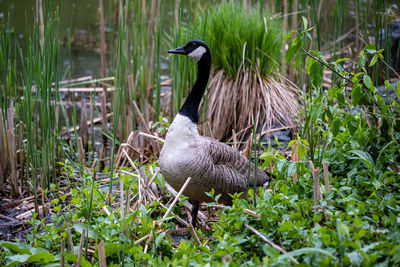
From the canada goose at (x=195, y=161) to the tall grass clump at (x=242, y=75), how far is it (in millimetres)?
1270

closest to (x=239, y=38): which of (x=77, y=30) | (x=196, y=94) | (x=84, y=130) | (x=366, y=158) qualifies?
(x=196, y=94)

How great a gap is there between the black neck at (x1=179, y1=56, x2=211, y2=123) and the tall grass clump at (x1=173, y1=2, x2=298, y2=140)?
1.17 metres

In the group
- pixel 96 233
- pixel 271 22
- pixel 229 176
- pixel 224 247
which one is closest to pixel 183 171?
pixel 229 176

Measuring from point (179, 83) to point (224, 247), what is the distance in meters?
2.49

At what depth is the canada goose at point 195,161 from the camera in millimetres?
Result: 3234

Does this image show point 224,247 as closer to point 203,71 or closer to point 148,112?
point 203,71

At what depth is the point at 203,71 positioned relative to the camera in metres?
3.70

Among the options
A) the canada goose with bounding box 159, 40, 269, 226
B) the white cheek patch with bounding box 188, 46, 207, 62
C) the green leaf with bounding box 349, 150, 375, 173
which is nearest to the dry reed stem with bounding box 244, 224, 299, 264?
the green leaf with bounding box 349, 150, 375, 173

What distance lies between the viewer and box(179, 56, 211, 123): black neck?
3462 millimetres

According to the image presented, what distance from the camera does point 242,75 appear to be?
4.98m

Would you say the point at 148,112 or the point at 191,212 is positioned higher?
the point at 148,112

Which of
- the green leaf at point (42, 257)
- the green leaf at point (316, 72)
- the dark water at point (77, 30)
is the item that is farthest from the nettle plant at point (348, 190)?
the dark water at point (77, 30)

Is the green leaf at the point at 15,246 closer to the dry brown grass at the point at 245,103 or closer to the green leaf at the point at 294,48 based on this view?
the green leaf at the point at 294,48

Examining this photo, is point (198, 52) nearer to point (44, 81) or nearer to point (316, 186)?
point (44, 81)
